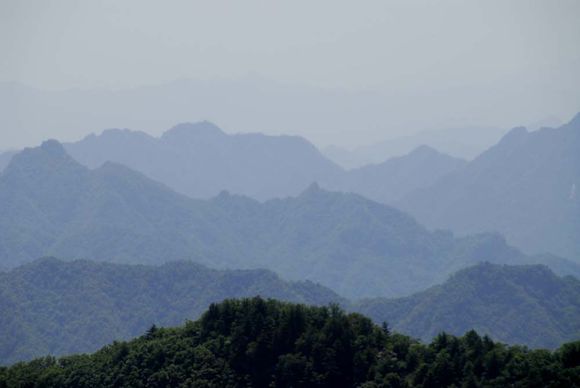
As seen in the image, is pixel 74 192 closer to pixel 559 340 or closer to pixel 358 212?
pixel 358 212

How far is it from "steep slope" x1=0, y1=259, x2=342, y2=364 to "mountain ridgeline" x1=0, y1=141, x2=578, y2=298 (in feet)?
152

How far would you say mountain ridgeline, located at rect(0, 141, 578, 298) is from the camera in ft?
553

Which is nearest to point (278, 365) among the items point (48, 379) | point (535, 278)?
point (48, 379)

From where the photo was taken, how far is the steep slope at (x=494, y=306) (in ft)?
336

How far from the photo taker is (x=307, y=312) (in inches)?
1665

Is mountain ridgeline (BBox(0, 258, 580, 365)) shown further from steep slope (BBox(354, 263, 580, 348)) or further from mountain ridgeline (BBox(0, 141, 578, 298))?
mountain ridgeline (BBox(0, 141, 578, 298))

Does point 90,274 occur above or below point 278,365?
above

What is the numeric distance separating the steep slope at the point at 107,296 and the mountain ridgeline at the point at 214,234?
4630 cm

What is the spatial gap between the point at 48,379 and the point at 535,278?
79681 mm

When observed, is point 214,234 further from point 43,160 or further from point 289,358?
point 289,358

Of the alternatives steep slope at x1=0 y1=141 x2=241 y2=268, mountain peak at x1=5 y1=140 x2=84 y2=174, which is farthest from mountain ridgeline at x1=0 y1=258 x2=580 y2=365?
mountain peak at x1=5 y1=140 x2=84 y2=174

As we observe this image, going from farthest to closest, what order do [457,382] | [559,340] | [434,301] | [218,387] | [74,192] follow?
[74,192] < [434,301] < [559,340] < [218,387] < [457,382]

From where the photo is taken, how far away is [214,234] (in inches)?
7402

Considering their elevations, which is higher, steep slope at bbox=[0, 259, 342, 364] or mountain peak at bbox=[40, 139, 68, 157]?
mountain peak at bbox=[40, 139, 68, 157]
